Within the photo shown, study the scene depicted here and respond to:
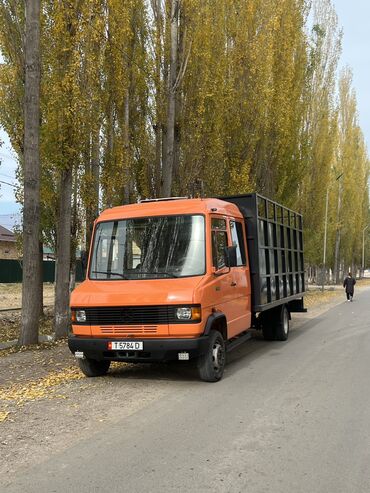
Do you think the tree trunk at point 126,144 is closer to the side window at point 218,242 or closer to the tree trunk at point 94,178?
the tree trunk at point 94,178

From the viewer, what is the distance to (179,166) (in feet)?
52.1

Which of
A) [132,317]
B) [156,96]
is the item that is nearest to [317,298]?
[156,96]

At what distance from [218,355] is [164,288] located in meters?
1.34

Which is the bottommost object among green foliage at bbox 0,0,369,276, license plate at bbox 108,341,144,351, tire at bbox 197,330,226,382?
tire at bbox 197,330,226,382

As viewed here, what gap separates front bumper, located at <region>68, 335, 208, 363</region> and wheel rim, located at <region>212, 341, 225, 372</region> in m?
0.45

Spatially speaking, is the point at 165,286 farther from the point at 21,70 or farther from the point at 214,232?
the point at 21,70

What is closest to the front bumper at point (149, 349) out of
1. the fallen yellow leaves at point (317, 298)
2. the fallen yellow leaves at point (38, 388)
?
the fallen yellow leaves at point (38, 388)

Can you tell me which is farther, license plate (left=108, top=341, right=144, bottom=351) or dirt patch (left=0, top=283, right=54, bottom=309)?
dirt patch (left=0, top=283, right=54, bottom=309)

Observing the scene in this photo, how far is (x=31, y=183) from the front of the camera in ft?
35.0

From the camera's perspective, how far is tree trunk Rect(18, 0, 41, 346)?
10539mm

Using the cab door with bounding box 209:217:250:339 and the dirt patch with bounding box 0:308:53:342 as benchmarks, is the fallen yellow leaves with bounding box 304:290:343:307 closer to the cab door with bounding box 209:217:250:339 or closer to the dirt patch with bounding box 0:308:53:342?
the dirt patch with bounding box 0:308:53:342

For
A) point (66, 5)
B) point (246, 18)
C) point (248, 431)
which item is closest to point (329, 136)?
point (246, 18)

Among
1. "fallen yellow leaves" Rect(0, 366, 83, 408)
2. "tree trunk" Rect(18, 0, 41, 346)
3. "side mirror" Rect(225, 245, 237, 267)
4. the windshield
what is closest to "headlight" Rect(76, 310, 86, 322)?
the windshield

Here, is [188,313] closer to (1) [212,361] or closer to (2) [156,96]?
(1) [212,361]
